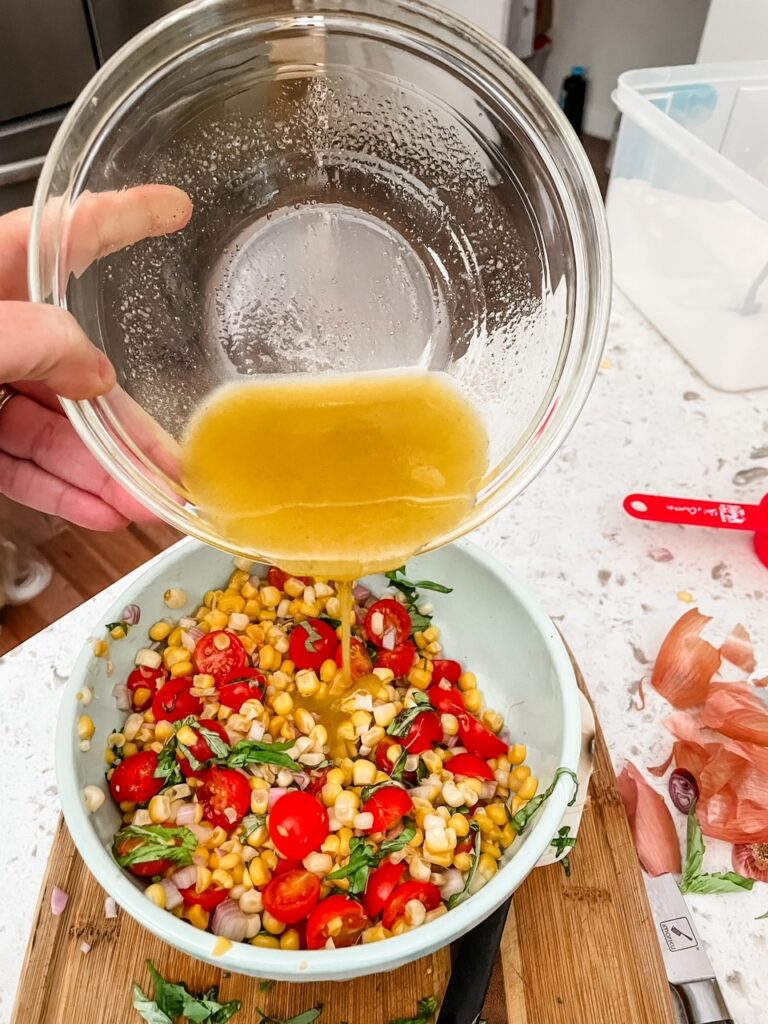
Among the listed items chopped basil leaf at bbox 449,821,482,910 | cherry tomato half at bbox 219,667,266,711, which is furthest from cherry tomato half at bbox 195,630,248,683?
chopped basil leaf at bbox 449,821,482,910

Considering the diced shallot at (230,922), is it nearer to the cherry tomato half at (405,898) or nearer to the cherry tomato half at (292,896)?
the cherry tomato half at (292,896)

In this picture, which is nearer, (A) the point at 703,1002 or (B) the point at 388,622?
(A) the point at 703,1002

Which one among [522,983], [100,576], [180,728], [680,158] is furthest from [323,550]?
[100,576]

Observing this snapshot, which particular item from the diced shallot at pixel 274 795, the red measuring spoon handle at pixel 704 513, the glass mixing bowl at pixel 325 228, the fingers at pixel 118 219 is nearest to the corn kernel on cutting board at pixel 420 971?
the diced shallot at pixel 274 795

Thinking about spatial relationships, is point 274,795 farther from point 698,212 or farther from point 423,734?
point 698,212

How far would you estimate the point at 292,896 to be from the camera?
3.51 feet

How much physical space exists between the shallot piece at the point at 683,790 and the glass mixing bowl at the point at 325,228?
573 mm

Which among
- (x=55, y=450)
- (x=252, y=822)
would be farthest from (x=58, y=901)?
(x=55, y=450)

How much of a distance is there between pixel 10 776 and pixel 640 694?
1.02 metres

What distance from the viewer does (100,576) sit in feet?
9.14

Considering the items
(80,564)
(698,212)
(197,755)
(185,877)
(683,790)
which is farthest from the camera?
(80,564)

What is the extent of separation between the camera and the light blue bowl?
0.92 meters

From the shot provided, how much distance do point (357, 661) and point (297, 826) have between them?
0.30m

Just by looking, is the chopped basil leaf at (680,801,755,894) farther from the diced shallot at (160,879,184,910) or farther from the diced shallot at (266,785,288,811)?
the diced shallot at (160,879,184,910)
